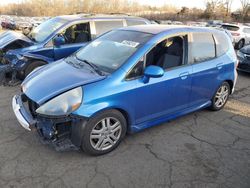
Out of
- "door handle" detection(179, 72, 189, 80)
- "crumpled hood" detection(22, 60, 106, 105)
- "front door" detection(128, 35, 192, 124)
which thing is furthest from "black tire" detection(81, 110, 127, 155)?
"door handle" detection(179, 72, 189, 80)

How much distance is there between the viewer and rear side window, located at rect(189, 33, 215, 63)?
4.29m

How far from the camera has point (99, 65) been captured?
3793 millimetres

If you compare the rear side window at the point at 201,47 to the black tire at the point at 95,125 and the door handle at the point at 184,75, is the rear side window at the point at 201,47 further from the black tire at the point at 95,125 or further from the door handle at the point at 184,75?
the black tire at the point at 95,125

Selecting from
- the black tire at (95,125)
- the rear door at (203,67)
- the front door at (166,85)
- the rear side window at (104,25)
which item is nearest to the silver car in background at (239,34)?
the rear side window at (104,25)

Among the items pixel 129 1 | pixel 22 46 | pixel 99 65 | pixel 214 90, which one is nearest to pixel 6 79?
pixel 22 46

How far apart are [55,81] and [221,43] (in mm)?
3204

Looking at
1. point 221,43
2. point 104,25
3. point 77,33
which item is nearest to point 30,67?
point 77,33

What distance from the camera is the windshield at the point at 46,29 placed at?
21.3ft

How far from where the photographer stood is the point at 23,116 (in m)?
3.37

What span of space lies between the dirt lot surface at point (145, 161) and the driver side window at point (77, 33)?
9.03 ft

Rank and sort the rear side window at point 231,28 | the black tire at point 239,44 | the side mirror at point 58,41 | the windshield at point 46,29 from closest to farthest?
the side mirror at point 58,41
the windshield at point 46,29
the black tire at point 239,44
the rear side window at point 231,28

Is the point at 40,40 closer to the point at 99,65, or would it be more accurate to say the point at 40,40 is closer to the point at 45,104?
the point at 99,65

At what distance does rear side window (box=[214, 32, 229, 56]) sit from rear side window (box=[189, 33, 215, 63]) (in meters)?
0.15

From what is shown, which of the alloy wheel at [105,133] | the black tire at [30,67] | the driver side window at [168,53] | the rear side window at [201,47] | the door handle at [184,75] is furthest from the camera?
the black tire at [30,67]
